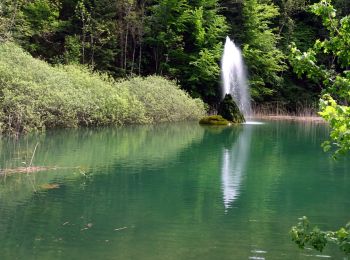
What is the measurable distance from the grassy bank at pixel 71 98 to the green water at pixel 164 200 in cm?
308

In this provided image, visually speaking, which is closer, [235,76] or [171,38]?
[171,38]

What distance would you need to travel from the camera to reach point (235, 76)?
37.5 meters

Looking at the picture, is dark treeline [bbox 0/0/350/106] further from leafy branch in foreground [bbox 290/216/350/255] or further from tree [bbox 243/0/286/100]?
leafy branch in foreground [bbox 290/216/350/255]

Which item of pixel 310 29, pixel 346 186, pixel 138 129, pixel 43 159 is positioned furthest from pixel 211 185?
pixel 310 29

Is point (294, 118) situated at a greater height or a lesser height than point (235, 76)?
lesser

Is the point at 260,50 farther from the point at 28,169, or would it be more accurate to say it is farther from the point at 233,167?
the point at 28,169

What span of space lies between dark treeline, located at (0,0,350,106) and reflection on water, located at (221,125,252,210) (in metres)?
17.1

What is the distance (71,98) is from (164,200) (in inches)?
578

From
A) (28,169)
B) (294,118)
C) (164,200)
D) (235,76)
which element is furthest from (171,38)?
(164,200)

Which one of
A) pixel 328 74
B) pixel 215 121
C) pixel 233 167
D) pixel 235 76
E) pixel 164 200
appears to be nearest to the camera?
pixel 328 74

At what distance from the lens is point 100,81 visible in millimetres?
26344

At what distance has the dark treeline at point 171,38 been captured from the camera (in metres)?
35.0

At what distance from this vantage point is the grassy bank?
19.9 m

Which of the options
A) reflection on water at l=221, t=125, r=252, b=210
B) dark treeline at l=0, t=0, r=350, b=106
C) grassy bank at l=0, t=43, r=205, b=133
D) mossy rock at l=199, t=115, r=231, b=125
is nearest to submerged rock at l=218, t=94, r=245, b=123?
mossy rock at l=199, t=115, r=231, b=125
